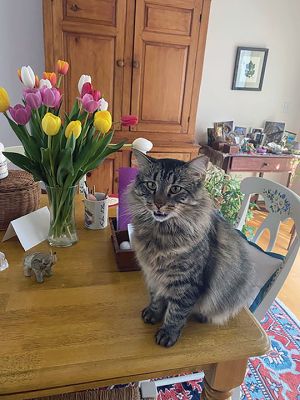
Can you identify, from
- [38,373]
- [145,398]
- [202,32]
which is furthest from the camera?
[202,32]

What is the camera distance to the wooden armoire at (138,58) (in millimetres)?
2084

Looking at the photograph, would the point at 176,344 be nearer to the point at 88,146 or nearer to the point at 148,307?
the point at 148,307

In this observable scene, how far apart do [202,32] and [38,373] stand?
2.47 metres

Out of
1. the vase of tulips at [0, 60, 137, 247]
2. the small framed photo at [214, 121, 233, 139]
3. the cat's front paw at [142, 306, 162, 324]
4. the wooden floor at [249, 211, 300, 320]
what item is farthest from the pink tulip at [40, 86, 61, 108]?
the small framed photo at [214, 121, 233, 139]

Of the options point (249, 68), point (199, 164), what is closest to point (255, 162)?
point (249, 68)

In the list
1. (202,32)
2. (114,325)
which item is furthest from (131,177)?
(202,32)

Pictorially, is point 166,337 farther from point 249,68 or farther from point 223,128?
A: point 249,68

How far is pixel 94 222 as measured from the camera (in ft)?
3.67

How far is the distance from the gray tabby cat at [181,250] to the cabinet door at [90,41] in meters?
1.73

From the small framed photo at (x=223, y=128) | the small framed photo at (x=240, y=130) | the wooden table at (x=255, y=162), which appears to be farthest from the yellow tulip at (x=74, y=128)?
the small framed photo at (x=240, y=130)

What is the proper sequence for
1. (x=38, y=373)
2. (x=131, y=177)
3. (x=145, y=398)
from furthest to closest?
(x=131, y=177) < (x=145, y=398) < (x=38, y=373)

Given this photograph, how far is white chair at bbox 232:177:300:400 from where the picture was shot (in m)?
0.95

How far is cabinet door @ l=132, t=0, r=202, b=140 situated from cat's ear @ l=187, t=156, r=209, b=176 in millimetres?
1767

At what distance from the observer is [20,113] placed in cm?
81
